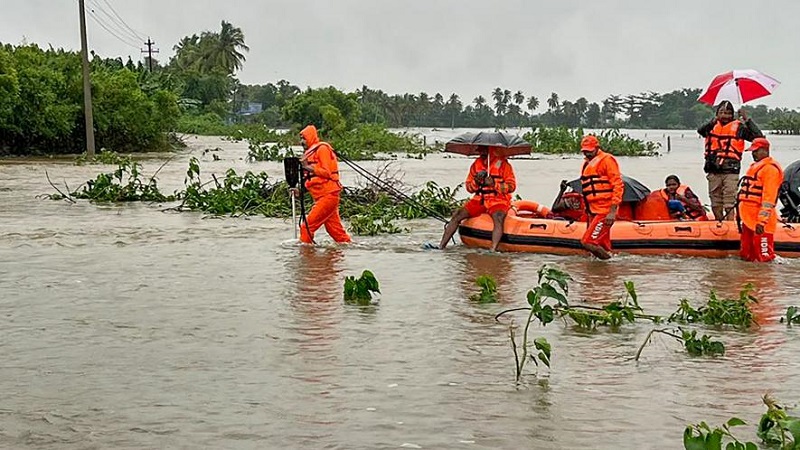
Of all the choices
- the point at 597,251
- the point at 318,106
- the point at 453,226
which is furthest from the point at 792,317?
the point at 318,106

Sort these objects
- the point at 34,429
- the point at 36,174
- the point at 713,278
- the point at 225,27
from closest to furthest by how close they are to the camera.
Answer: the point at 34,429 → the point at 713,278 → the point at 36,174 → the point at 225,27

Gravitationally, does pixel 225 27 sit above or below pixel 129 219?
above

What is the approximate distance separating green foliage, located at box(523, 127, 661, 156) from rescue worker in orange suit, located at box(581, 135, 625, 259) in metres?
35.9

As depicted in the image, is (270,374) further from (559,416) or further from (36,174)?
(36,174)

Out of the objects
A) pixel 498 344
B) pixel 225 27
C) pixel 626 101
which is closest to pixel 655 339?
pixel 498 344

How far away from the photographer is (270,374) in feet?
22.5

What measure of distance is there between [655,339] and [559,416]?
2199 mm

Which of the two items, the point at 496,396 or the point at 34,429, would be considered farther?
the point at 496,396

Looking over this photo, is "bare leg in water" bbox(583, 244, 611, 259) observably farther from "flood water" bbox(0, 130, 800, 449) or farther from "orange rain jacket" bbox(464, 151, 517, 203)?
"orange rain jacket" bbox(464, 151, 517, 203)

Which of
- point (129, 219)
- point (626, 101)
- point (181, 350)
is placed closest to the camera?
point (181, 350)

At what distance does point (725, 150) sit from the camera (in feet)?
40.2

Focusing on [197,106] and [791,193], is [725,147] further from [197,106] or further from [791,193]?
[197,106]

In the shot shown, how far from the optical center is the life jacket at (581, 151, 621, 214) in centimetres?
1142

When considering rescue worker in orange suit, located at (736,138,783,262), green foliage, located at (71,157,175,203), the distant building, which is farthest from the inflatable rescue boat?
the distant building
